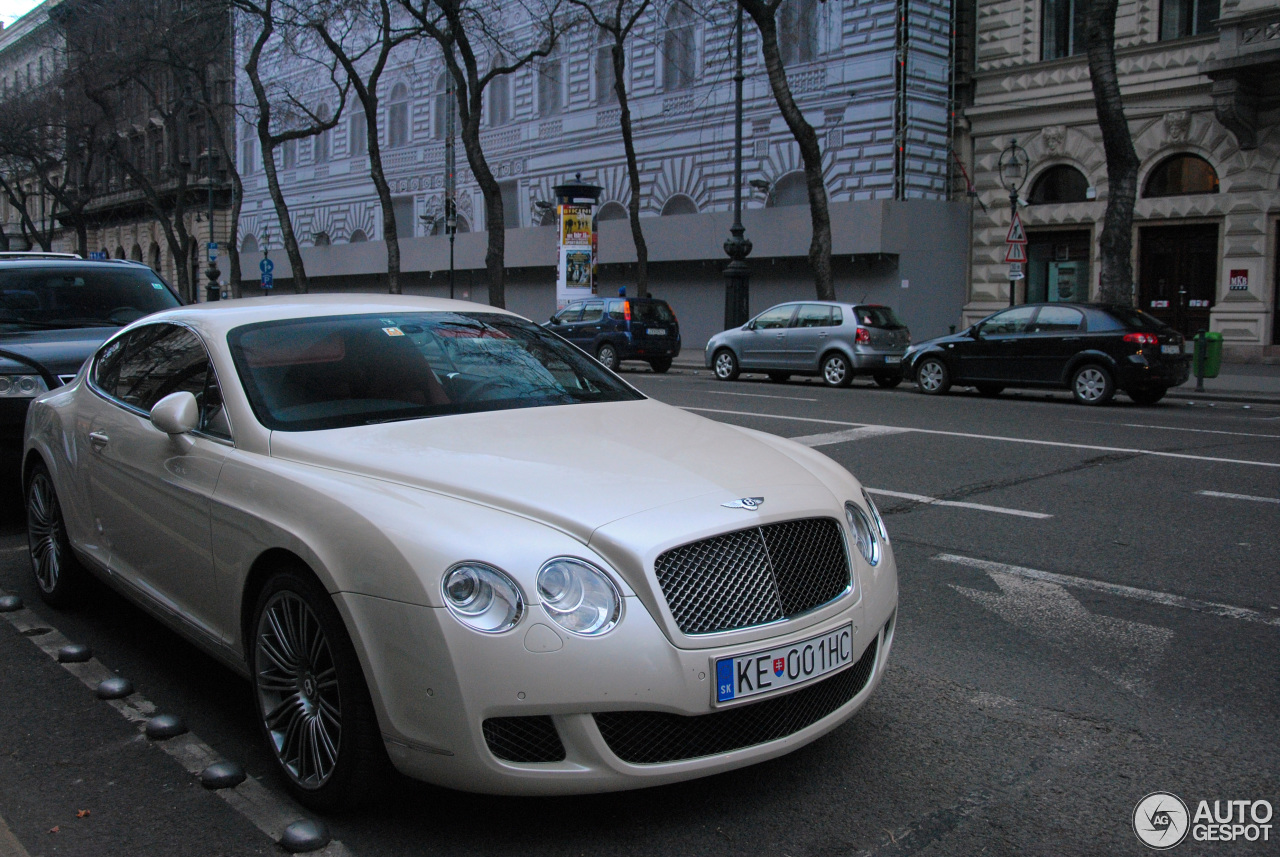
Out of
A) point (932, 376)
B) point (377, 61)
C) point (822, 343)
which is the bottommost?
point (932, 376)

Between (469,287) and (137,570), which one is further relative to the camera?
(469,287)

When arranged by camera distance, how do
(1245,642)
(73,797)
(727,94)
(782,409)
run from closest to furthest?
(73,797)
(1245,642)
(782,409)
(727,94)

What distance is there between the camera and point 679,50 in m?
33.6

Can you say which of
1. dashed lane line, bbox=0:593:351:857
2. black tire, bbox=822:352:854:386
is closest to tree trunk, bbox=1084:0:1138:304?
black tire, bbox=822:352:854:386

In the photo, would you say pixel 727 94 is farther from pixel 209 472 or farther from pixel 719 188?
pixel 209 472

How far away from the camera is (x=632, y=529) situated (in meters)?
3.02

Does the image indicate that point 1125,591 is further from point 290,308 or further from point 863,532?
point 290,308

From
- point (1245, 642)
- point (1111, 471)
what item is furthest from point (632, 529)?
point (1111, 471)

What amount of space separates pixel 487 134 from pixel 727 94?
11802mm

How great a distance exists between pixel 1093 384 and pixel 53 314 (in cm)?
1326

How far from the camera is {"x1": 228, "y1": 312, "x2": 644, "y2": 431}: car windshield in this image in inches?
158

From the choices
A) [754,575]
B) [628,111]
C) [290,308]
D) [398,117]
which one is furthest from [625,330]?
[398,117]

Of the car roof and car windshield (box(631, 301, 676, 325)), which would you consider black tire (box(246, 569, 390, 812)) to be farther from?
car windshield (box(631, 301, 676, 325))

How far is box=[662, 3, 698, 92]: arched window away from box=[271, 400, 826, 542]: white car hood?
30.9 m
